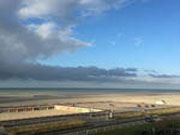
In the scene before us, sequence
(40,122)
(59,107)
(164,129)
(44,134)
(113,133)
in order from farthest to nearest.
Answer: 1. (59,107)
2. (40,122)
3. (164,129)
4. (113,133)
5. (44,134)

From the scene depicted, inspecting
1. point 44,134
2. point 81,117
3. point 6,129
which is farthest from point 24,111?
point 44,134

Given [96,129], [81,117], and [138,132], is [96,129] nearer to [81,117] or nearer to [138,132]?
[138,132]

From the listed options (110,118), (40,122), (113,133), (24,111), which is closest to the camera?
(113,133)

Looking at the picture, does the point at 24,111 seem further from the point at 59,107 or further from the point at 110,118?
the point at 110,118

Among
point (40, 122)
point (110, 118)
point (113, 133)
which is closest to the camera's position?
point (113, 133)

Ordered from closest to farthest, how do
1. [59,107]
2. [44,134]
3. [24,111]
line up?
[44,134] → [24,111] → [59,107]

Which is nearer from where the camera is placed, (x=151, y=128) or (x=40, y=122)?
(x=151, y=128)

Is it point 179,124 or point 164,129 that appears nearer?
point 164,129

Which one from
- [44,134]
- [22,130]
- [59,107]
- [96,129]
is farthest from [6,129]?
[59,107]
